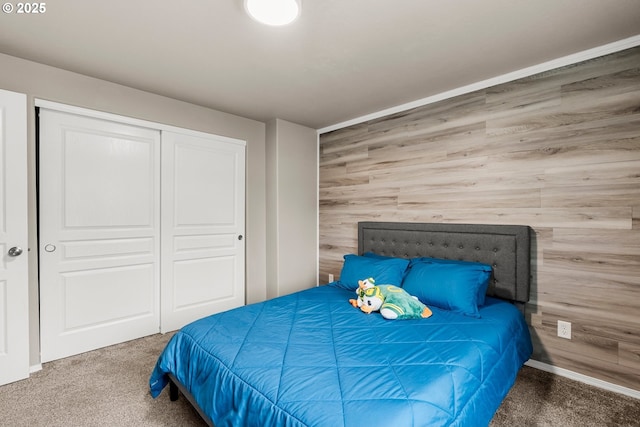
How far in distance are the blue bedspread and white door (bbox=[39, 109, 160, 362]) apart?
4.17 ft

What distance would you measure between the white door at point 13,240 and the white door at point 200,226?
103 cm

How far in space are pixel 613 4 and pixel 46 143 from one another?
393cm

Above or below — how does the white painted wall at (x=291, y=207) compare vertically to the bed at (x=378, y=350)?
above

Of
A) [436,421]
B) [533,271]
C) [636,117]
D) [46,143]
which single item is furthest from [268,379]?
[636,117]

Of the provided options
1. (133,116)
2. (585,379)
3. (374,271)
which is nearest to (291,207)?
(374,271)

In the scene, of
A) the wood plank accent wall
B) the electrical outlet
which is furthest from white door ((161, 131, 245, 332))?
the electrical outlet

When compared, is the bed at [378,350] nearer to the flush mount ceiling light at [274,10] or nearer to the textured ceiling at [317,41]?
the textured ceiling at [317,41]

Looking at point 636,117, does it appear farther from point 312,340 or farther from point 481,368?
point 312,340

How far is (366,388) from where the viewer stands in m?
1.28

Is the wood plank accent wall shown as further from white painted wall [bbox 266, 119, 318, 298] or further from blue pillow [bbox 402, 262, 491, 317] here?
white painted wall [bbox 266, 119, 318, 298]

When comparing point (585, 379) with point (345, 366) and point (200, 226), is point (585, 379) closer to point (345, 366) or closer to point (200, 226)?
point (345, 366)

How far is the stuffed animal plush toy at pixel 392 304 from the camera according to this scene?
6.89 feet

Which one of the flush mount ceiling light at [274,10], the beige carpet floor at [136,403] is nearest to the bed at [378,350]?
the beige carpet floor at [136,403]

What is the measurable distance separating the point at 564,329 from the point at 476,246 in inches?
32.4
